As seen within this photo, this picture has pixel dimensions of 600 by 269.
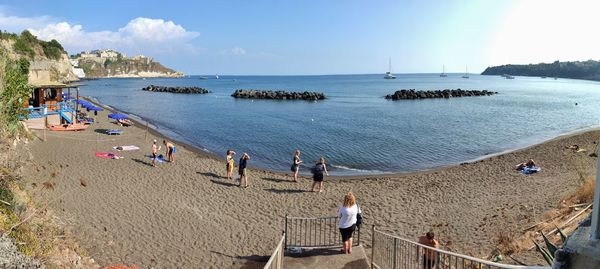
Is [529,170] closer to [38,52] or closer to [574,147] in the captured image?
[574,147]

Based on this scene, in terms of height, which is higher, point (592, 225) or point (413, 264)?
point (592, 225)

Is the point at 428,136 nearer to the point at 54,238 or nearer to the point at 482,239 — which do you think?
the point at 482,239

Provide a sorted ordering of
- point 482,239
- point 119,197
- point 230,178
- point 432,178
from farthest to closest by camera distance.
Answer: point 432,178 → point 230,178 → point 119,197 → point 482,239

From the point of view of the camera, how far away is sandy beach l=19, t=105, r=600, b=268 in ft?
35.4

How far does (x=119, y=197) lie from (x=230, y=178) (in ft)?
16.6

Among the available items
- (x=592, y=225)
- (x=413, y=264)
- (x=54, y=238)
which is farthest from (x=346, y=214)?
(x=592, y=225)

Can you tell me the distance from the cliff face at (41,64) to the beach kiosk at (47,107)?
1.10 meters

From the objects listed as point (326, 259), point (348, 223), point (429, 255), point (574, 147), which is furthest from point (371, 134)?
point (429, 255)

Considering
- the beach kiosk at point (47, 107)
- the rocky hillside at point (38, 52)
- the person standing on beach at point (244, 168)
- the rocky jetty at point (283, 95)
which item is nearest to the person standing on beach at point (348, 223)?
the person standing on beach at point (244, 168)

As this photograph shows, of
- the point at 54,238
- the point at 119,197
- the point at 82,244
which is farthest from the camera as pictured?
the point at 119,197

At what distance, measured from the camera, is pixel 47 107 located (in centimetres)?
2748

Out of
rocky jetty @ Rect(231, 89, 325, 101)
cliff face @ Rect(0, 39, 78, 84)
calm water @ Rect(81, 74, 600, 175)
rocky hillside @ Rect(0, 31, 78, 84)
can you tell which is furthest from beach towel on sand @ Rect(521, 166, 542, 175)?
rocky jetty @ Rect(231, 89, 325, 101)

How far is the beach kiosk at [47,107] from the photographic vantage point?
26.1 metres

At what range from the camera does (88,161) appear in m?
19.4
